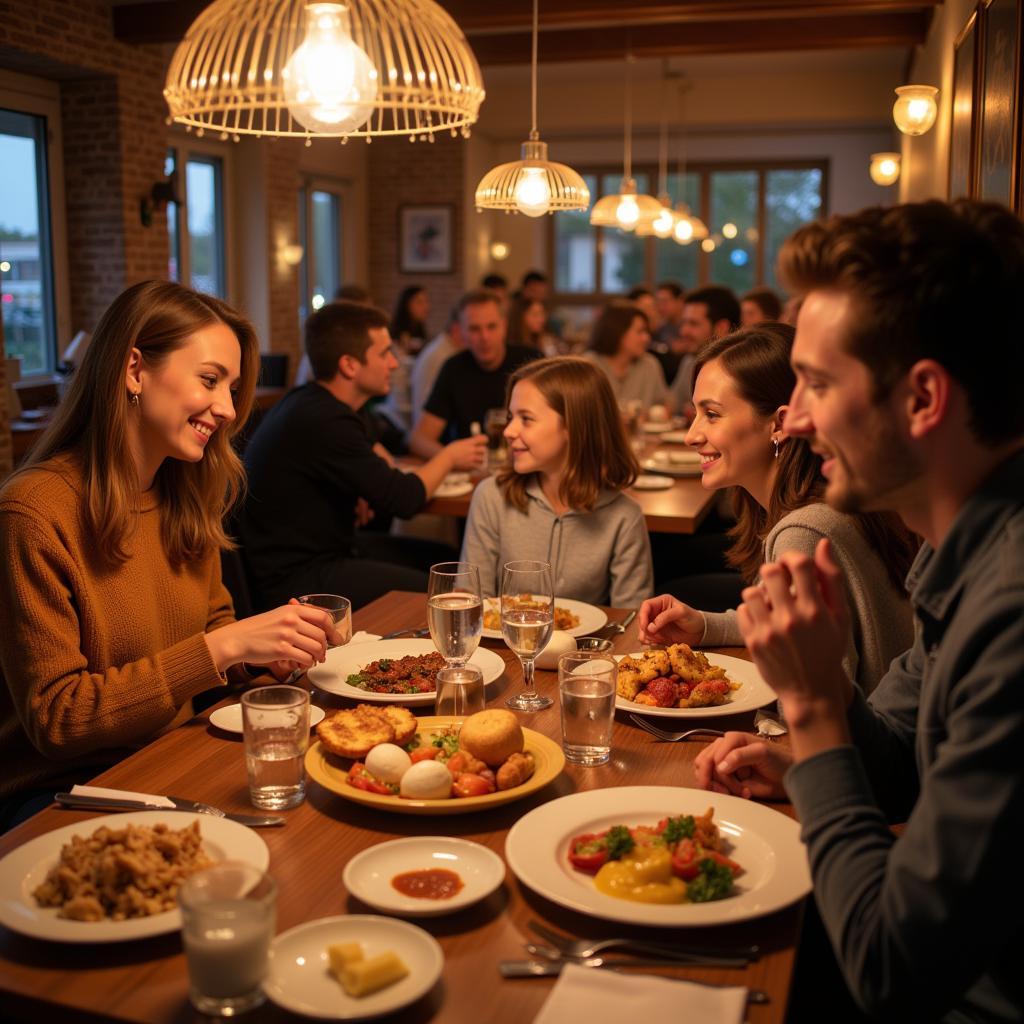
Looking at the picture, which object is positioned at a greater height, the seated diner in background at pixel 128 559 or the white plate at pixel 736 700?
the seated diner in background at pixel 128 559

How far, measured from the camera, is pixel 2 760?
6.21 ft

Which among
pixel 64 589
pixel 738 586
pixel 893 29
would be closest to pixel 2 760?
pixel 64 589

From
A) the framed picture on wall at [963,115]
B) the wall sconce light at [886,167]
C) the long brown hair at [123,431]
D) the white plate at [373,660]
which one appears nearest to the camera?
the white plate at [373,660]

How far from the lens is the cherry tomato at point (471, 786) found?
143 cm

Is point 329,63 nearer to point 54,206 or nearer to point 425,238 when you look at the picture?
point 54,206

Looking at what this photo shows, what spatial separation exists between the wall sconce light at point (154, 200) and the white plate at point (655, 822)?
23.8 feet

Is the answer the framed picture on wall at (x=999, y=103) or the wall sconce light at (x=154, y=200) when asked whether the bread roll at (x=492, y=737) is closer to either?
the framed picture on wall at (x=999, y=103)

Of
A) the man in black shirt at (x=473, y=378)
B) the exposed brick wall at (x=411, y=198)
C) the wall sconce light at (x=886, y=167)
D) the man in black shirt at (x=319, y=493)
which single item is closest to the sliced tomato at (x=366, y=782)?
the man in black shirt at (x=319, y=493)

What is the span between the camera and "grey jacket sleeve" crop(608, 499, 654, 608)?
2.92 m

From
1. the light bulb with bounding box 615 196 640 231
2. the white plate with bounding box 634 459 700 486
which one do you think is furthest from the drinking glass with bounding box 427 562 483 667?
the light bulb with bounding box 615 196 640 231

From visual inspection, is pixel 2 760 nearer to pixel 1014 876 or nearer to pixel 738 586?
pixel 1014 876

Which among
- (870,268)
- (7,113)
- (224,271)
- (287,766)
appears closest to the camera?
(870,268)

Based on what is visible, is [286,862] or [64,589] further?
[64,589]

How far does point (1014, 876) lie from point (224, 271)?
971cm
